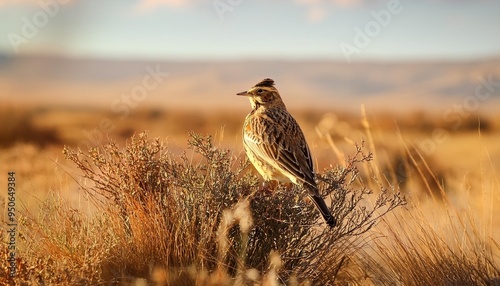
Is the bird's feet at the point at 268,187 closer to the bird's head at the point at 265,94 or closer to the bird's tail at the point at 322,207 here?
the bird's tail at the point at 322,207

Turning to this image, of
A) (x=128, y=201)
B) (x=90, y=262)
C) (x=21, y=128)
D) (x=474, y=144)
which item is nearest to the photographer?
(x=90, y=262)

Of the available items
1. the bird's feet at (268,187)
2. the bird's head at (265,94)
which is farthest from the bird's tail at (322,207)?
the bird's head at (265,94)

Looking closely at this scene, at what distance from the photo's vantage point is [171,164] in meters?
5.72

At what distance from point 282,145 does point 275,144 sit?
0.20ft

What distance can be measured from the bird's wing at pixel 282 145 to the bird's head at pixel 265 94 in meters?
0.16

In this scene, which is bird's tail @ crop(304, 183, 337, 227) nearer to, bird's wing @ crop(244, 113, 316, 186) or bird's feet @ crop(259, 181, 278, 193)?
bird's wing @ crop(244, 113, 316, 186)

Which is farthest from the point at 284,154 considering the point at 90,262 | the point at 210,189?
the point at 90,262

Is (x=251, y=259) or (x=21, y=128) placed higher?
(x=21, y=128)

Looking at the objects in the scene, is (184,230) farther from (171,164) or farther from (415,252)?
(415,252)

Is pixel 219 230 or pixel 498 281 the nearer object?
pixel 219 230

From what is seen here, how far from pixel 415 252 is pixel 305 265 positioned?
1.17 metres

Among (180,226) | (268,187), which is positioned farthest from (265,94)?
(180,226)

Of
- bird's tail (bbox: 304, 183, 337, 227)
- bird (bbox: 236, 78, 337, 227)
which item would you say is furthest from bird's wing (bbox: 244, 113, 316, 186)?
bird's tail (bbox: 304, 183, 337, 227)

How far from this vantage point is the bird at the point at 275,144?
19.1 feet
